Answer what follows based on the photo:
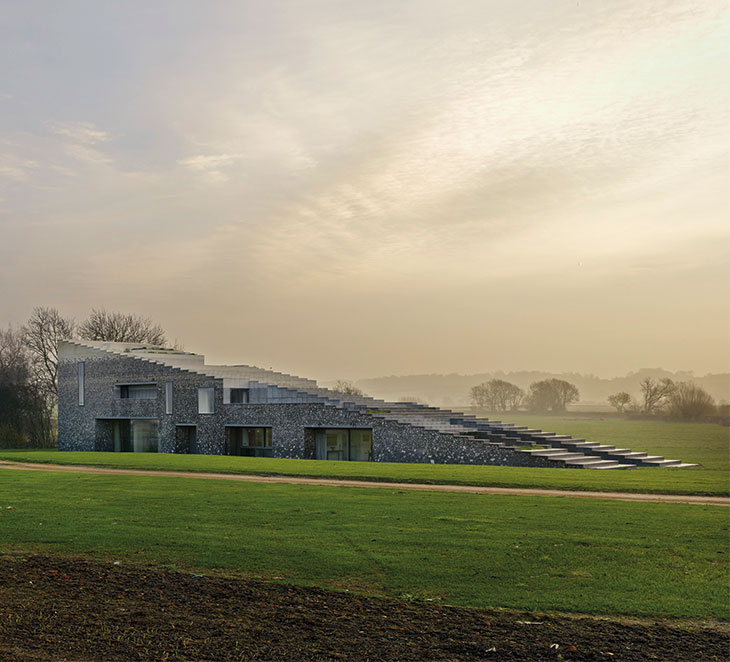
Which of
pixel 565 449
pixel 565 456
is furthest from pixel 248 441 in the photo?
pixel 565 456

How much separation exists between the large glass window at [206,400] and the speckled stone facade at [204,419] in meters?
0.28

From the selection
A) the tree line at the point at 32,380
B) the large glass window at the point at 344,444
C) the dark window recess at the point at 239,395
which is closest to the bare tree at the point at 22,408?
the tree line at the point at 32,380

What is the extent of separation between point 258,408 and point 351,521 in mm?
28618

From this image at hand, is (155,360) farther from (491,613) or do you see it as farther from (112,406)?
(491,613)

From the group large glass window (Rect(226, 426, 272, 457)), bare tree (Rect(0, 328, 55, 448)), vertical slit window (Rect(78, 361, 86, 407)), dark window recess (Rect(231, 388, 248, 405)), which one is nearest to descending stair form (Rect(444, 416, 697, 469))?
large glass window (Rect(226, 426, 272, 457))

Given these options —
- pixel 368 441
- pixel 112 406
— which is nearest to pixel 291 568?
pixel 368 441

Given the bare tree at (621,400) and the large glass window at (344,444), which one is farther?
the bare tree at (621,400)

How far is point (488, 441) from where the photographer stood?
110 feet

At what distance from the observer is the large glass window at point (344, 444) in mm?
38688

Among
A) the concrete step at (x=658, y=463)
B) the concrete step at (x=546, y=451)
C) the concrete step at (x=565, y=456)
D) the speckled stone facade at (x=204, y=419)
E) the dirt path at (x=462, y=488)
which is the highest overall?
the speckled stone facade at (x=204, y=419)

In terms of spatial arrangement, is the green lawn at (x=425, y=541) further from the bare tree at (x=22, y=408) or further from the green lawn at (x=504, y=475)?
the bare tree at (x=22, y=408)

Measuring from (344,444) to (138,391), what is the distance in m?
18.1

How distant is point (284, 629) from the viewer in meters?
8.25

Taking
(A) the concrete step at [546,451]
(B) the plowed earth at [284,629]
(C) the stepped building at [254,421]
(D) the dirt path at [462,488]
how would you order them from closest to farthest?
(B) the plowed earth at [284,629]
(D) the dirt path at [462,488]
(A) the concrete step at [546,451]
(C) the stepped building at [254,421]
